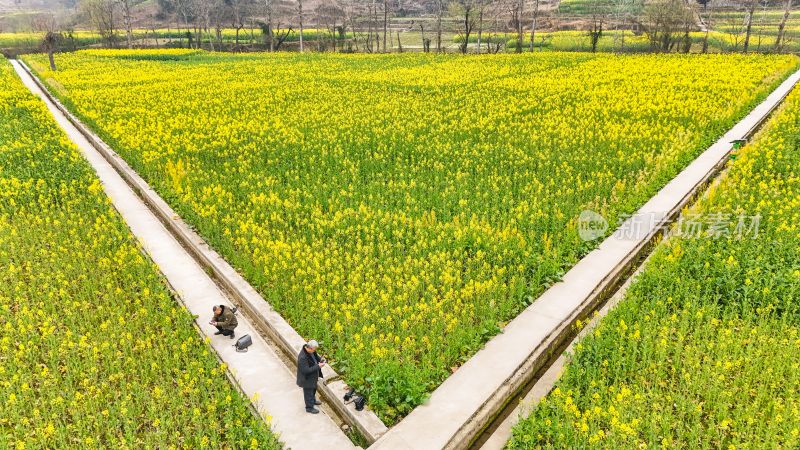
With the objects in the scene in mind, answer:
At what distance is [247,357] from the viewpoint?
290 inches

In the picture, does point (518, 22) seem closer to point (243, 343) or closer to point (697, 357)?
point (697, 357)

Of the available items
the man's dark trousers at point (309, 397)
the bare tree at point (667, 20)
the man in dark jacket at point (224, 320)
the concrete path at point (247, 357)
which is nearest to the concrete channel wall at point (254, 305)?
the concrete path at point (247, 357)

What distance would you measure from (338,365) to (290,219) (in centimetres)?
510

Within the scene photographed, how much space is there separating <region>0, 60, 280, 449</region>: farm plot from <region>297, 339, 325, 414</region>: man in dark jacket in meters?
0.65

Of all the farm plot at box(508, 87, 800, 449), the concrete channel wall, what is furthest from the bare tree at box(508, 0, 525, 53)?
the farm plot at box(508, 87, 800, 449)

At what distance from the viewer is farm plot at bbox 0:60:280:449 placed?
6.05 m

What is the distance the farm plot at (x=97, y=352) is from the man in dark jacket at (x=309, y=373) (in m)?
0.65

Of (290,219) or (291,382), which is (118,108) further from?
(291,382)

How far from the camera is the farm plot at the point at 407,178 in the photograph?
808cm

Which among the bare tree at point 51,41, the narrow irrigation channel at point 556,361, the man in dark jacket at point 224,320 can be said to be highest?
the bare tree at point 51,41

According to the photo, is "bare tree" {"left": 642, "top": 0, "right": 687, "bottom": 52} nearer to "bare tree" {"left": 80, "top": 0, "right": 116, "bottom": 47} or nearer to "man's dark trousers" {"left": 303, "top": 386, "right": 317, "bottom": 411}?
"man's dark trousers" {"left": 303, "top": 386, "right": 317, "bottom": 411}

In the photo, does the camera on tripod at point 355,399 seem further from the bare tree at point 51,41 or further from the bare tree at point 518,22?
the bare tree at point 518,22

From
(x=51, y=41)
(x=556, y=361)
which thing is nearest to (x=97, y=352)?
(x=556, y=361)

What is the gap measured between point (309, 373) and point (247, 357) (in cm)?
162
